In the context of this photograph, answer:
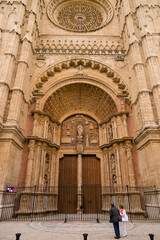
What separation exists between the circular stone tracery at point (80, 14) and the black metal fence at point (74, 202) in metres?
16.7

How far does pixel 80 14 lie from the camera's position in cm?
2027

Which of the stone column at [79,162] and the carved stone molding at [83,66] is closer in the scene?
the stone column at [79,162]

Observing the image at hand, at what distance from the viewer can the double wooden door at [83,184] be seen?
1180 cm

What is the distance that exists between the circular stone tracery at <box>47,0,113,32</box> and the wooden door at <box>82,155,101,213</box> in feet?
47.3

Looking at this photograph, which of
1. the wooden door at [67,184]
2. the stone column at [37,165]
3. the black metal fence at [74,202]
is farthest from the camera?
the wooden door at [67,184]

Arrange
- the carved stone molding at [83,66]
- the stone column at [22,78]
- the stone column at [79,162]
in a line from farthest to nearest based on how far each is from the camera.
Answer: the carved stone molding at [83,66], the stone column at [79,162], the stone column at [22,78]

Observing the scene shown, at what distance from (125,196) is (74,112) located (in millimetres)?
8105

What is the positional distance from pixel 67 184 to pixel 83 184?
121 centimetres

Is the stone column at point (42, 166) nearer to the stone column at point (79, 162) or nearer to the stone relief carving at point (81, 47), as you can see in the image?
the stone column at point (79, 162)

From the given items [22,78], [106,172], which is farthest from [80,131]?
[22,78]

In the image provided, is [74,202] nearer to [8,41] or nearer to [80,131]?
[80,131]

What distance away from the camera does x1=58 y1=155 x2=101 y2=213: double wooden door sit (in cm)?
1180

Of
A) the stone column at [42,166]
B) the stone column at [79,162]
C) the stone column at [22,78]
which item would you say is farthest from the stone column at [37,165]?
the stone column at [79,162]

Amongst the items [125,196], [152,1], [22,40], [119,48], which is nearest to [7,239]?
[125,196]
